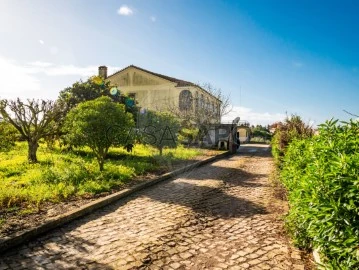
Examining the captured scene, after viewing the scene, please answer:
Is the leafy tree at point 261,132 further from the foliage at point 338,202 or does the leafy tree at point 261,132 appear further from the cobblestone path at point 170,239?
the foliage at point 338,202

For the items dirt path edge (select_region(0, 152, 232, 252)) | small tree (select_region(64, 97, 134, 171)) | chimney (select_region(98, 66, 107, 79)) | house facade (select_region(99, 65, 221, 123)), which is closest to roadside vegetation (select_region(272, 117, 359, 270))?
dirt path edge (select_region(0, 152, 232, 252))

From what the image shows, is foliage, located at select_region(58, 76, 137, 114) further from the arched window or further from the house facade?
the house facade

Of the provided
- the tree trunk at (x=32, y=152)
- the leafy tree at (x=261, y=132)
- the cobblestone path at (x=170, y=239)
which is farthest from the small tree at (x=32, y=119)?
the leafy tree at (x=261, y=132)

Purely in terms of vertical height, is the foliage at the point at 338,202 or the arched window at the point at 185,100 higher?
the arched window at the point at 185,100

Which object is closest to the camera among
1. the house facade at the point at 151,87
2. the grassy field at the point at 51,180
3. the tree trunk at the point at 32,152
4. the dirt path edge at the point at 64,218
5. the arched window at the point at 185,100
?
the dirt path edge at the point at 64,218

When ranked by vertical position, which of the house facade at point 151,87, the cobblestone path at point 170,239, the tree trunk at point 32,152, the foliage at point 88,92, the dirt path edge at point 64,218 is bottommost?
the cobblestone path at point 170,239

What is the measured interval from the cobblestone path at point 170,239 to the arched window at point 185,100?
24.5 meters

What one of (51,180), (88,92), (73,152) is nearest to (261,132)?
(88,92)

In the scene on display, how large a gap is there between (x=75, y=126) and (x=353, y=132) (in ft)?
31.8

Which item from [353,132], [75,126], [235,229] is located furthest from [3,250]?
[75,126]

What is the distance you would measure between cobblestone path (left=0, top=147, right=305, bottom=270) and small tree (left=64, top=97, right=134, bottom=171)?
3.51 m

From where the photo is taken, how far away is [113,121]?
1128cm

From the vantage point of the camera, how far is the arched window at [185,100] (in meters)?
32.7

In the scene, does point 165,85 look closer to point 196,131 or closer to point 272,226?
point 196,131
